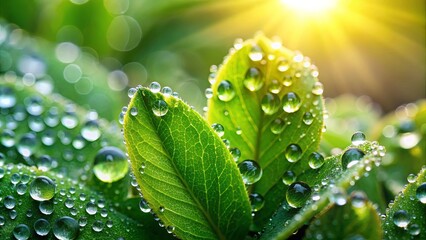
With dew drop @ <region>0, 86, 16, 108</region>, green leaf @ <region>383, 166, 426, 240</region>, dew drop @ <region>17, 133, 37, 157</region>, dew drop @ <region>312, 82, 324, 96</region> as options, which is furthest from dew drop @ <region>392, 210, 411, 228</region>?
dew drop @ <region>0, 86, 16, 108</region>

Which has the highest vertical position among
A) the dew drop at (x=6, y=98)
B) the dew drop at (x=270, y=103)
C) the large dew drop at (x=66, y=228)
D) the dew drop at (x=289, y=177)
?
the dew drop at (x=270, y=103)

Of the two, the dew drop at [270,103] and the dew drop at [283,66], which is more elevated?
the dew drop at [283,66]

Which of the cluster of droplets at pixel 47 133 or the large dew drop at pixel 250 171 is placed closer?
the large dew drop at pixel 250 171

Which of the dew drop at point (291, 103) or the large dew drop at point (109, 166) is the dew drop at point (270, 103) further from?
the large dew drop at point (109, 166)

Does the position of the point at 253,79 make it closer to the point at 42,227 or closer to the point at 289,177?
the point at 289,177

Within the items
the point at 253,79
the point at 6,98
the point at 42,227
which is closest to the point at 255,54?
the point at 253,79

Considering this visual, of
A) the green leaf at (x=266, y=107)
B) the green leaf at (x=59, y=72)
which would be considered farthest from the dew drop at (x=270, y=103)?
the green leaf at (x=59, y=72)

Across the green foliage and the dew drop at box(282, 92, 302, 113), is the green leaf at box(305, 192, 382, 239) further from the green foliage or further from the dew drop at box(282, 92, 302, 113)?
the dew drop at box(282, 92, 302, 113)

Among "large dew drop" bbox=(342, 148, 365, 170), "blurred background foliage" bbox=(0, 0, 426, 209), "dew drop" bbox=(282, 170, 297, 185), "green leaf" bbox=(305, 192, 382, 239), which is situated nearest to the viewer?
"green leaf" bbox=(305, 192, 382, 239)

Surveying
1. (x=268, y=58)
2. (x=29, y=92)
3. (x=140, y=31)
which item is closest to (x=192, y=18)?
(x=140, y=31)
